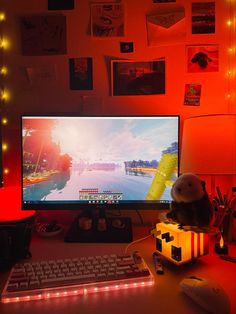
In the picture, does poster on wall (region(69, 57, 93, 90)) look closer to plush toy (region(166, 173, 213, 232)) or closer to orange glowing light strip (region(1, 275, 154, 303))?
plush toy (region(166, 173, 213, 232))

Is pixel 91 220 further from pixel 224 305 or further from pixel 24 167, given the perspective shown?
pixel 224 305

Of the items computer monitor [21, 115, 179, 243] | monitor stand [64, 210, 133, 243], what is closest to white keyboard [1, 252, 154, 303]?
monitor stand [64, 210, 133, 243]

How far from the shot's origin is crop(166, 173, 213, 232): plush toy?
734mm

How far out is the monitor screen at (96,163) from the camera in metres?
1.05

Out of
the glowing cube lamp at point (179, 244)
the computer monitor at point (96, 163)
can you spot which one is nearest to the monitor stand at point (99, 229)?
the computer monitor at point (96, 163)

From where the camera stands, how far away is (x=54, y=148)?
3.45 feet

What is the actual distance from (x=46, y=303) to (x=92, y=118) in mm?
655

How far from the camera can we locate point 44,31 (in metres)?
1.21

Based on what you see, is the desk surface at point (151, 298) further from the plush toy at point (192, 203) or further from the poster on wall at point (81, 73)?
the poster on wall at point (81, 73)

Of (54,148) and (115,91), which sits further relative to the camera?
(115,91)

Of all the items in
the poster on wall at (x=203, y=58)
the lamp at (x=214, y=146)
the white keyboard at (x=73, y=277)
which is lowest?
the white keyboard at (x=73, y=277)

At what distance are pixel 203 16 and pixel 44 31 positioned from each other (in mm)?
709

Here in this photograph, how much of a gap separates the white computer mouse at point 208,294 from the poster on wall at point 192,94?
2.63 feet

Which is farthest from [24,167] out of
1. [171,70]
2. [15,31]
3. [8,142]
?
[171,70]
